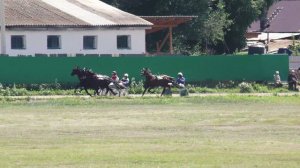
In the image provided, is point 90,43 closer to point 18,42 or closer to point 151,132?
point 18,42

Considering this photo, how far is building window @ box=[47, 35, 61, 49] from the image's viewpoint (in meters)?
68.2

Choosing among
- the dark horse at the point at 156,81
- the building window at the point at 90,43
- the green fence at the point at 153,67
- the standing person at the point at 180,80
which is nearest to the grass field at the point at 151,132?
the dark horse at the point at 156,81

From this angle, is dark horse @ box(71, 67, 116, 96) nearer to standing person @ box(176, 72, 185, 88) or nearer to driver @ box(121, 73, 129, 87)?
driver @ box(121, 73, 129, 87)

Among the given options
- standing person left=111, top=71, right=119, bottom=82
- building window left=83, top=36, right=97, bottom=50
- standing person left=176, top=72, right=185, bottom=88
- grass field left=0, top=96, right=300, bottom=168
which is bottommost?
grass field left=0, top=96, right=300, bottom=168

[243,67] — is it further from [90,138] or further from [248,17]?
[90,138]

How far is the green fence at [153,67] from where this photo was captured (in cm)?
5944

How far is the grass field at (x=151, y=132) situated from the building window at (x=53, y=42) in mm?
17531

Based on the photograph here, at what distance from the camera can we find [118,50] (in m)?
70.7

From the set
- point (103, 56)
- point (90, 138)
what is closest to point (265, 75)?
point (103, 56)

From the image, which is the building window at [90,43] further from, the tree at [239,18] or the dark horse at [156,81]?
the tree at [239,18]

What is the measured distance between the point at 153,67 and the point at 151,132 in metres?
28.0

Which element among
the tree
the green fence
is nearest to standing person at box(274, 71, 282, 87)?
the green fence

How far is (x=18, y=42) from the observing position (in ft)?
221

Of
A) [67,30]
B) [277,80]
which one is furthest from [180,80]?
[67,30]
